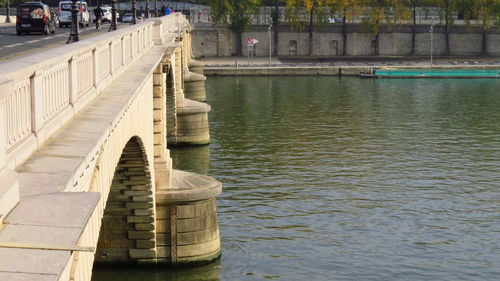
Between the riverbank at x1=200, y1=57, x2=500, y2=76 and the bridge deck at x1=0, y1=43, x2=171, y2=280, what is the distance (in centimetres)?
10967

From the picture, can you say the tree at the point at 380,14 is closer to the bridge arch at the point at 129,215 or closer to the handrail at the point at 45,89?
the bridge arch at the point at 129,215

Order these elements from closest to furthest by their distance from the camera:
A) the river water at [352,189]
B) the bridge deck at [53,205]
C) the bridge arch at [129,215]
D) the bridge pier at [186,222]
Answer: the bridge deck at [53,205]
the bridge arch at [129,215]
the bridge pier at [186,222]
the river water at [352,189]

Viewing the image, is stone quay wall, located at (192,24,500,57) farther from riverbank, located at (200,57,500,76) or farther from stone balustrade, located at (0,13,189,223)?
stone balustrade, located at (0,13,189,223)

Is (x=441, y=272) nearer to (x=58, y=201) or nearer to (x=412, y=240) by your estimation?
(x=412, y=240)

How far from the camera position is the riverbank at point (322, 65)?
125 m

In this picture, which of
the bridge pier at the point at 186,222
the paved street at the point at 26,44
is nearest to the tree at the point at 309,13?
the paved street at the point at 26,44

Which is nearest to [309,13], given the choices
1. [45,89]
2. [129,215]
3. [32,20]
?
[32,20]

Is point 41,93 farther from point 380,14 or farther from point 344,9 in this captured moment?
point 344,9

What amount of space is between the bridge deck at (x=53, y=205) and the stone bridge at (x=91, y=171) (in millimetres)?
11

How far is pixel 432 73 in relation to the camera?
412ft

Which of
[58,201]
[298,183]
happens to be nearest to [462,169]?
[298,183]

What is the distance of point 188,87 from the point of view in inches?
3425

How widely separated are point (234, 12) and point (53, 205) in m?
131

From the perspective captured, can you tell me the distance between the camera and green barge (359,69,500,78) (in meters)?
124
